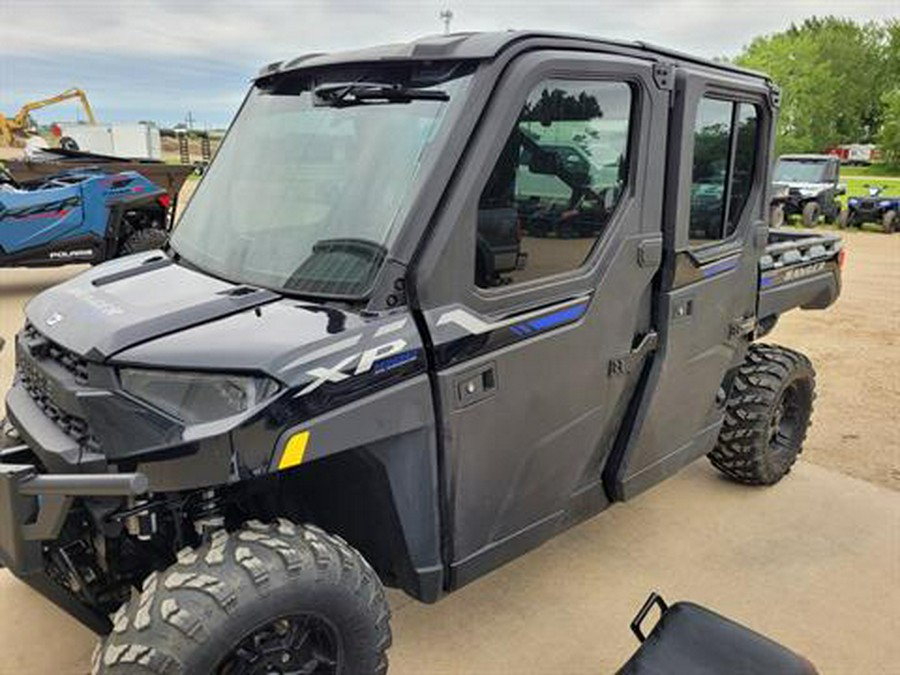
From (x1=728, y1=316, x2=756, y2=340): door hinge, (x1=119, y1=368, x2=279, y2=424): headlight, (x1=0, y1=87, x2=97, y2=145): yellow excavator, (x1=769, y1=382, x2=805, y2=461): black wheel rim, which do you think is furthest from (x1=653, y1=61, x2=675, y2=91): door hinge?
(x1=0, y1=87, x2=97, y2=145): yellow excavator

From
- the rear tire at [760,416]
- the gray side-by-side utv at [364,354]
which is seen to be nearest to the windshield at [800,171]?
the rear tire at [760,416]

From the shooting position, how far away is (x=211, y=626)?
6.51 ft

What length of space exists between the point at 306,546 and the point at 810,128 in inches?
2505

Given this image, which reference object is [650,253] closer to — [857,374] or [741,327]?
[741,327]

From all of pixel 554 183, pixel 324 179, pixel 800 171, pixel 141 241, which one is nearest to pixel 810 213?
pixel 800 171

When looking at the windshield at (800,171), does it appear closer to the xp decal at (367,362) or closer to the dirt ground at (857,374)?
the dirt ground at (857,374)

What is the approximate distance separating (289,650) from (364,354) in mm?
861

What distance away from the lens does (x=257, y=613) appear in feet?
6.72

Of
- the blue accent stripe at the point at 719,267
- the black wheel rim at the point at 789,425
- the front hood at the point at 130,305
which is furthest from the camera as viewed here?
the black wheel rim at the point at 789,425

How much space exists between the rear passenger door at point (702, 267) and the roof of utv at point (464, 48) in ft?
1.40

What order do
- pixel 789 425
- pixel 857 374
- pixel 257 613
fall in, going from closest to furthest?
pixel 257 613, pixel 789 425, pixel 857 374

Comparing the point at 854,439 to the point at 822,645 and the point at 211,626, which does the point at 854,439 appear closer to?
the point at 822,645

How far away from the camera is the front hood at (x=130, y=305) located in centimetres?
221

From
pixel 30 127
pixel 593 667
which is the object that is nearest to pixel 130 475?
pixel 593 667
